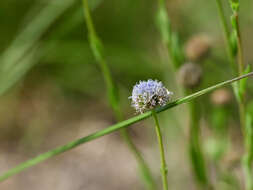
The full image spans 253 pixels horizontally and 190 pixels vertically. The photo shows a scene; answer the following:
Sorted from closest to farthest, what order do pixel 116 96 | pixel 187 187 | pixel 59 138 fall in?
1. pixel 116 96
2. pixel 187 187
3. pixel 59 138

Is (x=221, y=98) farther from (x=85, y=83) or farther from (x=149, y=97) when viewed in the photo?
(x=85, y=83)

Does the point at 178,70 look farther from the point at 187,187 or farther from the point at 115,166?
the point at 115,166

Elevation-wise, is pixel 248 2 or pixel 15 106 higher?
pixel 248 2

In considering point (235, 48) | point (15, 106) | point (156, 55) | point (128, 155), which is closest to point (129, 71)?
point (156, 55)

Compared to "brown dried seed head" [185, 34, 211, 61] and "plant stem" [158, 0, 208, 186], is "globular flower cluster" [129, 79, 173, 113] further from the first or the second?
"brown dried seed head" [185, 34, 211, 61]

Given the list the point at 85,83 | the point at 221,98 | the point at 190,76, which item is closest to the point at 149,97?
the point at 190,76

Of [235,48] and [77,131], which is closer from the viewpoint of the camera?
[235,48]

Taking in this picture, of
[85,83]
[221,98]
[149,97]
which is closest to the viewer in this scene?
[149,97]
